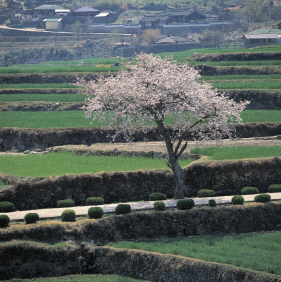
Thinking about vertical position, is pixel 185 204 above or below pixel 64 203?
above

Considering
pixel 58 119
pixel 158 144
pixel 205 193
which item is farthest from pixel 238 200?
pixel 58 119

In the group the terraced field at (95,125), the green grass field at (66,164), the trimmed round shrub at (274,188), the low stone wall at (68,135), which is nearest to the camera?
the terraced field at (95,125)

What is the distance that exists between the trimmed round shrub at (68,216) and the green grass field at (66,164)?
5.10m

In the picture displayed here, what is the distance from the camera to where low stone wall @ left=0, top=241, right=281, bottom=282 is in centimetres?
1667

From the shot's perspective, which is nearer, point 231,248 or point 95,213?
point 231,248

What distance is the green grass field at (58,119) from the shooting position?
34.5m

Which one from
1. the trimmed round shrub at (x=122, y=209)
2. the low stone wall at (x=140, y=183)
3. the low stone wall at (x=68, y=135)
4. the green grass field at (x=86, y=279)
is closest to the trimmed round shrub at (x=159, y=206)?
the trimmed round shrub at (x=122, y=209)

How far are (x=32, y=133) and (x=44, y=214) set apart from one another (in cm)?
1375

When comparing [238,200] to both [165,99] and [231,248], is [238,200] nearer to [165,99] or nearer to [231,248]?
[231,248]

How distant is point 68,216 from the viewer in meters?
19.8

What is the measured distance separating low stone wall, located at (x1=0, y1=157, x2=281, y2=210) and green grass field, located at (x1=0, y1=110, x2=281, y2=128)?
9.21 meters

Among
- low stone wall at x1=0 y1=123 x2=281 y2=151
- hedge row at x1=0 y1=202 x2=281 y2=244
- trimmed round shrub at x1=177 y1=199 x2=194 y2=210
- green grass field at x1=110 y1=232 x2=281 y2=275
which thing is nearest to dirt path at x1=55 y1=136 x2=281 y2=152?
low stone wall at x1=0 y1=123 x2=281 y2=151

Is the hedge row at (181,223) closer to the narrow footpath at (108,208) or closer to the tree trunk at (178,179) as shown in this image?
the narrow footpath at (108,208)

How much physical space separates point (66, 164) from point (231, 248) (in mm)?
12841
